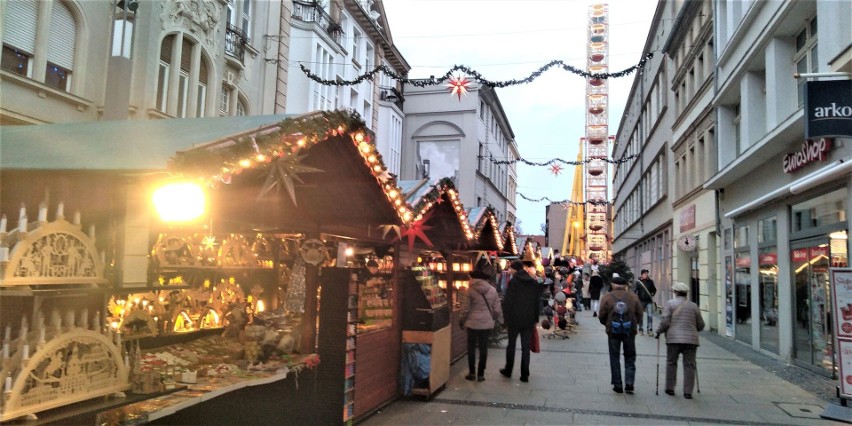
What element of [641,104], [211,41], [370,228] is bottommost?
[370,228]

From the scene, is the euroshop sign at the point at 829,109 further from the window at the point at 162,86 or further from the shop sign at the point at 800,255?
the window at the point at 162,86

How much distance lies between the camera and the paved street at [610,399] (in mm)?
7305

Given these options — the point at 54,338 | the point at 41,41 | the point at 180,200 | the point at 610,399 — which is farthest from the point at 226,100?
the point at 54,338

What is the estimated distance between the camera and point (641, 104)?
36.3 meters

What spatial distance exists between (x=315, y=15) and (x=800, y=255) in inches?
723

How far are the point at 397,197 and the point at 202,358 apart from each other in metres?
2.70

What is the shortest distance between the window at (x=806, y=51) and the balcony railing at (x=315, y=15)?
15.5m

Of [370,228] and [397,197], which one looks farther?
[370,228]

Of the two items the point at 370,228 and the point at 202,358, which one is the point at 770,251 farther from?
the point at 202,358

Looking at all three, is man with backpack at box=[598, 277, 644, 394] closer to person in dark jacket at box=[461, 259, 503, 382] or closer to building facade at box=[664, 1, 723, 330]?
person in dark jacket at box=[461, 259, 503, 382]

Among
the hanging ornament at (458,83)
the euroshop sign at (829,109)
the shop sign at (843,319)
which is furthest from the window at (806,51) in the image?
the hanging ornament at (458,83)

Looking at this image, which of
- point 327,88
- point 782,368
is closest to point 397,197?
point 782,368

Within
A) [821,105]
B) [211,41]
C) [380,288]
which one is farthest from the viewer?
[211,41]

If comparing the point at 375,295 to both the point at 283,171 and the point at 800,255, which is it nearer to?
the point at 283,171
